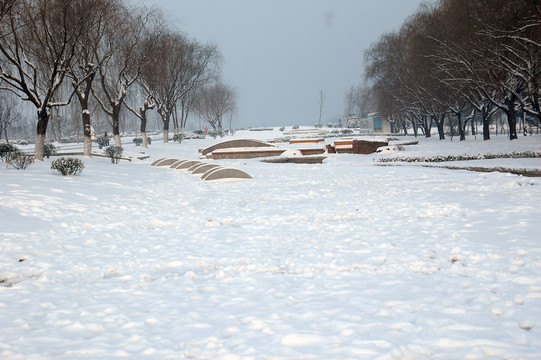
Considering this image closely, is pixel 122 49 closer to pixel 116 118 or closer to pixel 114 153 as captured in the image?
pixel 116 118

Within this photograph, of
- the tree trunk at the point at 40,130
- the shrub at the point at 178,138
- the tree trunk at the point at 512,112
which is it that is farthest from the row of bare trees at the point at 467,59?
the shrub at the point at 178,138

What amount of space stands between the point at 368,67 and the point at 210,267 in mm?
37591

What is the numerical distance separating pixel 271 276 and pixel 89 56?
81.8 ft

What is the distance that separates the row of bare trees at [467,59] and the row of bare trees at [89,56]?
18.4 meters

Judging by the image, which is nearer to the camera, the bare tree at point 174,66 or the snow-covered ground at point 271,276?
the snow-covered ground at point 271,276

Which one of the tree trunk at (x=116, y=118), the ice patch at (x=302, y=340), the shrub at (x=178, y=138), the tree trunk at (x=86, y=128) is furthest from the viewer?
the shrub at (x=178, y=138)

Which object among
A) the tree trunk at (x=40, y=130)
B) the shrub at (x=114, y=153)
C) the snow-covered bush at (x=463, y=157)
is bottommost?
the snow-covered bush at (x=463, y=157)

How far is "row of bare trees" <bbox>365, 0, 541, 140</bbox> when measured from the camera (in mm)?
19141

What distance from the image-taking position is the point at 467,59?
2272 centimetres

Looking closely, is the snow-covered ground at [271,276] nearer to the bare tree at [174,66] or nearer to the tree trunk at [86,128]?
the tree trunk at [86,128]

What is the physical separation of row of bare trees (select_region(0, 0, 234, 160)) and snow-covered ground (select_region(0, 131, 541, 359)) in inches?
329

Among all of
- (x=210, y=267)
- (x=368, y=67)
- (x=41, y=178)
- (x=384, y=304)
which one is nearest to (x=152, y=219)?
(x=210, y=267)

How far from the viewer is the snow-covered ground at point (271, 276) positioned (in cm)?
338

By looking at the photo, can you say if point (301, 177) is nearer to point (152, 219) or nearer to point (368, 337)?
point (152, 219)
